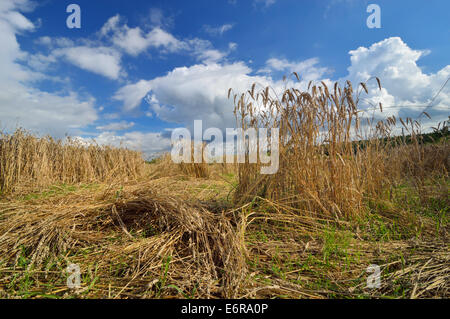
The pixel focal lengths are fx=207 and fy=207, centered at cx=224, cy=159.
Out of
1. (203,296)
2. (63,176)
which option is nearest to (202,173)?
(63,176)

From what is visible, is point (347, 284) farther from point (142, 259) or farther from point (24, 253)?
point (24, 253)

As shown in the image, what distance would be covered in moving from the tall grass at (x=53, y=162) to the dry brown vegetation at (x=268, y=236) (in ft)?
5.80

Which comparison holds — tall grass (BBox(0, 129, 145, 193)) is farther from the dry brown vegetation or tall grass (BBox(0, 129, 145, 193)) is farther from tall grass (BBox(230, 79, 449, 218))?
tall grass (BBox(230, 79, 449, 218))

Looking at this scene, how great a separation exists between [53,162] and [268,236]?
513 centimetres

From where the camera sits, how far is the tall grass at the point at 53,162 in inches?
140

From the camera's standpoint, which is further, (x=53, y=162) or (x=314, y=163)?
(x=53, y=162)

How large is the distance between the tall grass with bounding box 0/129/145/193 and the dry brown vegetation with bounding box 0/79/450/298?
1.77 meters

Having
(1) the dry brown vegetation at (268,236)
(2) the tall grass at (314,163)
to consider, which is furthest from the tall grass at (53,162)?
(2) the tall grass at (314,163)

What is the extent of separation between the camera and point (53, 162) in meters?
4.59

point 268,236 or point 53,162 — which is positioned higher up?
point 53,162

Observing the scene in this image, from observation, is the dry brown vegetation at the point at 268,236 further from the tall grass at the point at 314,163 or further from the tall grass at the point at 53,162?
the tall grass at the point at 53,162

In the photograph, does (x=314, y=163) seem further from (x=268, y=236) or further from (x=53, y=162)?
(x=53, y=162)

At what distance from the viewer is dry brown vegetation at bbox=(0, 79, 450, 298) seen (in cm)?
103

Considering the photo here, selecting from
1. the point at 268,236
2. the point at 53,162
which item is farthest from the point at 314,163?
the point at 53,162
